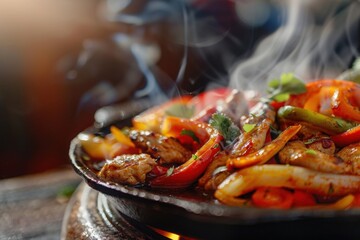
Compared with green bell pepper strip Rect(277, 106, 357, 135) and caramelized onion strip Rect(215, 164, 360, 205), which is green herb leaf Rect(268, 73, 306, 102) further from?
caramelized onion strip Rect(215, 164, 360, 205)

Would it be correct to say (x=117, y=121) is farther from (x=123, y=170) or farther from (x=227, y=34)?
(x=227, y=34)

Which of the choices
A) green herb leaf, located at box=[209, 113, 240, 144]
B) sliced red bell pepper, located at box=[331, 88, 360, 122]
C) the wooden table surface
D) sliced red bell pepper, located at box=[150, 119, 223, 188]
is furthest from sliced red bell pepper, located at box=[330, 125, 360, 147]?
the wooden table surface

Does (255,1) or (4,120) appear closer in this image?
(255,1)

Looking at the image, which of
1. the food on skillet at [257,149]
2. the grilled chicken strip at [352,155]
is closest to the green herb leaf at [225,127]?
the food on skillet at [257,149]

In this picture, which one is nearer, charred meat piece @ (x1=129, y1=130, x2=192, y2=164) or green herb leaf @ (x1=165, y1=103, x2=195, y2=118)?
charred meat piece @ (x1=129, y1=130, x2=192, y2=164)

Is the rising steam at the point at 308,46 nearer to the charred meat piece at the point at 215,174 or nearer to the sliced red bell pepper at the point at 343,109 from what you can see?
the sliced red bell pepper at the point at 343,109

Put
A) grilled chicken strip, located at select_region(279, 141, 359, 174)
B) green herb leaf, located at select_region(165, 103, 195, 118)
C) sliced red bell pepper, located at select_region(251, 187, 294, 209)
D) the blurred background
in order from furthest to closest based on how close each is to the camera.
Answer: the blurred background, green herb leaf, located at select_region(165, 103, 195, 118), grilled chicken strip, located at select_region(279, 141, 359, 174), sliced red bell pepper, located at select_region(251, 187, 294, 209)

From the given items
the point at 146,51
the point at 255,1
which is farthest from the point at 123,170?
the point at 146,51
